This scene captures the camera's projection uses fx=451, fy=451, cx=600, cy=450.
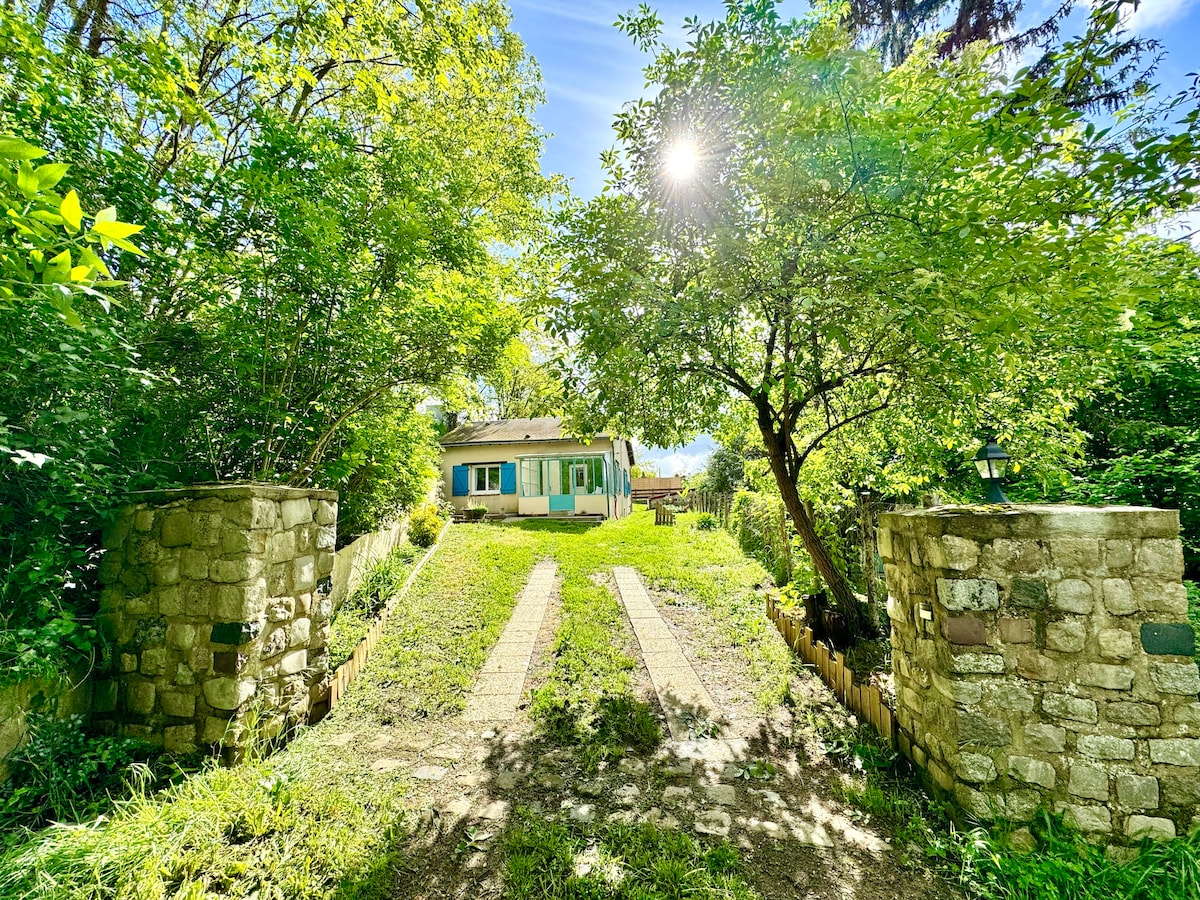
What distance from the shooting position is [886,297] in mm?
2725

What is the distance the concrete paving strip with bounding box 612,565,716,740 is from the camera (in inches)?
152

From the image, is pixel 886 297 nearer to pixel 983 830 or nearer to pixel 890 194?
pixel 890 194

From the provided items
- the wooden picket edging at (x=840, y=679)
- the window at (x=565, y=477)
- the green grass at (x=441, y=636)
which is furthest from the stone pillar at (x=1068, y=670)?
the window at (x=565, y=477)

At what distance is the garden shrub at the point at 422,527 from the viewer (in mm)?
8531

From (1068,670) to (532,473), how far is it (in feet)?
48.2

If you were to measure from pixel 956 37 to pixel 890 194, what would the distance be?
1141 cm

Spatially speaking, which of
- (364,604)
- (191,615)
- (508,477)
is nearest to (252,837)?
(191,615)

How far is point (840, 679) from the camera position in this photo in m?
4.02

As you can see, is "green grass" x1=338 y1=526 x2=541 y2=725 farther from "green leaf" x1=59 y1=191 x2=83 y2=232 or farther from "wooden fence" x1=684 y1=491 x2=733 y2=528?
"wooden fence" x1=684 y1=491 x2=733 y2=528

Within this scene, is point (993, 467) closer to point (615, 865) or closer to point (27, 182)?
point (615, 865)

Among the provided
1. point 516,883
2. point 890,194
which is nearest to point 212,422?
point 516,883

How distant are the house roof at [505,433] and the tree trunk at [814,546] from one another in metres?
11.5

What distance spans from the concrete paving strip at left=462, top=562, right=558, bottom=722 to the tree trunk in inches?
130

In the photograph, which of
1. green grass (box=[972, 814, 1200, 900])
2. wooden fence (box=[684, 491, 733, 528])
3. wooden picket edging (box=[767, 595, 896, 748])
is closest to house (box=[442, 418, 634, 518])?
wooden fence (box=[684, 491, 733, 528])
